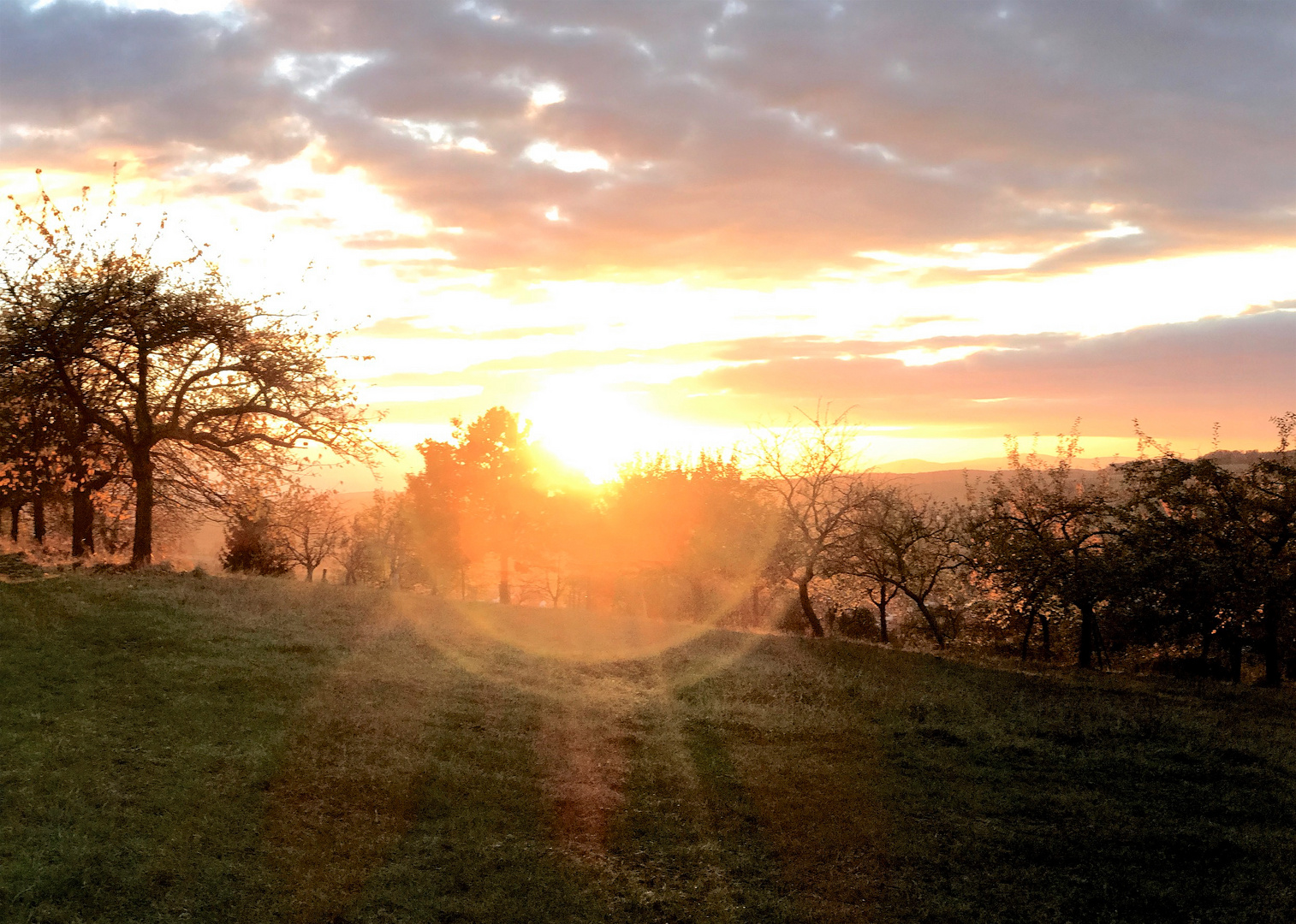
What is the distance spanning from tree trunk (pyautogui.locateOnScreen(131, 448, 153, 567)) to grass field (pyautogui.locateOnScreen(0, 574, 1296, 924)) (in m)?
4.85

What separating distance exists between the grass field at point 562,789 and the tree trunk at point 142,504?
485cm

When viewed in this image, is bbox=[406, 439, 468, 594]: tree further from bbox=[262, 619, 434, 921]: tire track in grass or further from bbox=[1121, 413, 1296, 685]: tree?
bbox=[262, 619, 434, 921]: tire track in grass

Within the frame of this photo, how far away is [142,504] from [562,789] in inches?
793

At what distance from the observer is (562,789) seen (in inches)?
517

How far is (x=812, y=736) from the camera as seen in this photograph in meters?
16.8

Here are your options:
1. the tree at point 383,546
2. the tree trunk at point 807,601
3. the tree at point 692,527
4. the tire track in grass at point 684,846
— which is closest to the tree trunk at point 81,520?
the tire track in grass at point 684,846

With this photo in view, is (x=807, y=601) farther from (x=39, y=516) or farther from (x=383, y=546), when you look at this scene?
(x=383, y=546)

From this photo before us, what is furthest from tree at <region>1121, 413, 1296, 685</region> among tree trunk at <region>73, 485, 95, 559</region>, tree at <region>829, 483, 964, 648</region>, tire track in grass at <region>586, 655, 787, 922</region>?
tree trunk at <region>73, 485, 95, 559</region>

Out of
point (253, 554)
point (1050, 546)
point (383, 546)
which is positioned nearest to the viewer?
point (1050, 546)

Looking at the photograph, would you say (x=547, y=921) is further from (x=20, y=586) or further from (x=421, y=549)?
(x=421, y=549)

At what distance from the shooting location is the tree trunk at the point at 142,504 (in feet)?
87.0

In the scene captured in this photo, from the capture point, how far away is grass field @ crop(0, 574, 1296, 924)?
9.99 meters

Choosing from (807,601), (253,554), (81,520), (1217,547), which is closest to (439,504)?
(253,554)

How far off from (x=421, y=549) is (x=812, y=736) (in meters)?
61.0
